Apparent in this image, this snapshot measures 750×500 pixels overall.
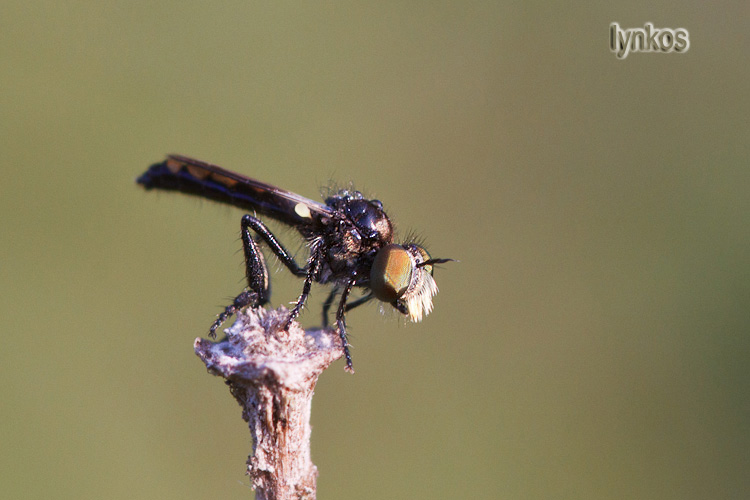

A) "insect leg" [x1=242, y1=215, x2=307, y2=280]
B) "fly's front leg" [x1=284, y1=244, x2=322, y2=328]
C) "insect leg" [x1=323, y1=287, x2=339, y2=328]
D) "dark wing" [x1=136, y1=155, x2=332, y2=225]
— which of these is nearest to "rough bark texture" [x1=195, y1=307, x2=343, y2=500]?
"fly's front leg" [x1=284, y1=244, x2=322, y2=328]

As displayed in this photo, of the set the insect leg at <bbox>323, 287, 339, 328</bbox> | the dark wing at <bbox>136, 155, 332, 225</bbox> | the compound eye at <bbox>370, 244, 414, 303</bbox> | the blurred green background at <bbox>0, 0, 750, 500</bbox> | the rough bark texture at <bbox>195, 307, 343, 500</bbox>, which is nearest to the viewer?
the rough bark texture at <bbox>195, 307, 343, 500</bbox>

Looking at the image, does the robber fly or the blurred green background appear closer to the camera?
the robber fly

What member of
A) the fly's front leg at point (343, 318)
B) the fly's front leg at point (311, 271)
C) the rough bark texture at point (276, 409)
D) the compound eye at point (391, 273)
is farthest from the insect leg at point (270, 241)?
the rough bark texture at point (276, 409)

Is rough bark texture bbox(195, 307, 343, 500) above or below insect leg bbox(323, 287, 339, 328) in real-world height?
below

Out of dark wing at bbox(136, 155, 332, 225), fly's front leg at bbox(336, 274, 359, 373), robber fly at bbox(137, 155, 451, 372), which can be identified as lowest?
fly's front leg at bbox(336, 274, 359, 373)

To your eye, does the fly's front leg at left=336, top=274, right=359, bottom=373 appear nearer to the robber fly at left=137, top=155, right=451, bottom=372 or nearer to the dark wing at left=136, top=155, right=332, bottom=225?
the robber fly at left=137, top=155, right=451, bottom=372

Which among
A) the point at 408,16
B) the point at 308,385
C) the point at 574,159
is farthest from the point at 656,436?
the point at 408,16

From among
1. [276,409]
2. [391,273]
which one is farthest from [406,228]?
[276,409]
